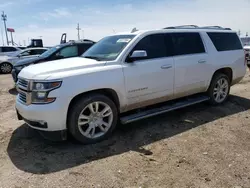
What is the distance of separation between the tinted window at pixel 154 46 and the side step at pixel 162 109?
1.06m

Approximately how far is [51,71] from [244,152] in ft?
10.6

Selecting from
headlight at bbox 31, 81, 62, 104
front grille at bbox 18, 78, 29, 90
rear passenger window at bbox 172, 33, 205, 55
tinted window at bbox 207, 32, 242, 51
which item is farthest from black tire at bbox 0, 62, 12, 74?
tinted window at bbox 207, 32, 242, 51

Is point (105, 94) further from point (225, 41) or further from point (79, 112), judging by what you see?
point (225, 41)

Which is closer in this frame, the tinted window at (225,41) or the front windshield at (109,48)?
the front windshield at (109,48)

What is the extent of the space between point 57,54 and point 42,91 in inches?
206

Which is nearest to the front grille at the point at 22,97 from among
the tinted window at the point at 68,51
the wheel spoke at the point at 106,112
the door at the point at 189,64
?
the wheel spoke at the point at 106,112

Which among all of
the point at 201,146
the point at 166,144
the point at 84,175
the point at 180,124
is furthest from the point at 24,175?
the point at 180,124

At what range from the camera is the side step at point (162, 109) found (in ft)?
14.1

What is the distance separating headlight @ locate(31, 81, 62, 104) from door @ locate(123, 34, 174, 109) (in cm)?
124

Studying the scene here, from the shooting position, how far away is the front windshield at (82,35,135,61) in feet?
14.1

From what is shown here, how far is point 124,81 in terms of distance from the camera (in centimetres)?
409

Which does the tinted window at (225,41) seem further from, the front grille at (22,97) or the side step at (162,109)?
the front grille at (22,97)

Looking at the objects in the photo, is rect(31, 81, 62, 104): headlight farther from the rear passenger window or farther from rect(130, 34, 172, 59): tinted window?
the rear passenger window

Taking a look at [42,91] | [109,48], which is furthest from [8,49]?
[42,91]
